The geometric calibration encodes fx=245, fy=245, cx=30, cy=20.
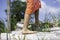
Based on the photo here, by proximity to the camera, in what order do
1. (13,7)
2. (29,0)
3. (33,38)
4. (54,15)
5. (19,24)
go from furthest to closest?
(13,7) → (54,15) → (19,24) → (29,0) → (33,38)

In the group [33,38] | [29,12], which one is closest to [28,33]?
[29,12]

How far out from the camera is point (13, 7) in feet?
20.8

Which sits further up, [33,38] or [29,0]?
[29,0]

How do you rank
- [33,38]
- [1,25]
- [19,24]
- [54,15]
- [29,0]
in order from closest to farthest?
1. [33,38]
2. [29,0]
3. [1,25]
4. [19,24]
5. [54,15]

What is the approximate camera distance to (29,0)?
3799 mm

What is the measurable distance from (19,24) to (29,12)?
1.57m

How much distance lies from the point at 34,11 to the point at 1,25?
104 cm

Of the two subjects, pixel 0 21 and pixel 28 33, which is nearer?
pixel 28 33

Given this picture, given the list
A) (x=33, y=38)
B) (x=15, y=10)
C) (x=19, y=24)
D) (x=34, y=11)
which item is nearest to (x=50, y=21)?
(x=19, y=24)

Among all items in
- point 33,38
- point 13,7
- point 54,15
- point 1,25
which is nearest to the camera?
point 33,38

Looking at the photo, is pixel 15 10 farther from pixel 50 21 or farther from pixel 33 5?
pixel 33 5

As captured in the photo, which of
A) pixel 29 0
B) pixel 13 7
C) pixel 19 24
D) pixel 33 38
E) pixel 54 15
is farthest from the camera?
pixel 13 7

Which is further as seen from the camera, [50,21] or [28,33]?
[50,21]

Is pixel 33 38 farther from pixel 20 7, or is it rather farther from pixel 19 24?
pixel 20 7
